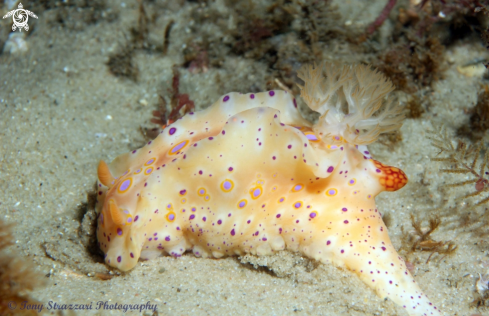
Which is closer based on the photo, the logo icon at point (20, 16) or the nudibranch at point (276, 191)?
the nudibranch at point (276, 191)

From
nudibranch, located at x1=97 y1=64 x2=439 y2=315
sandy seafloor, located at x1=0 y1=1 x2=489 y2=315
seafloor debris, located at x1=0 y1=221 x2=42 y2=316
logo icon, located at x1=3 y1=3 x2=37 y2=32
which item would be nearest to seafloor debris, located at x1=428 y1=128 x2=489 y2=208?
sandy seafloor, located at x1=0 y1=1 x2=489 y2=315

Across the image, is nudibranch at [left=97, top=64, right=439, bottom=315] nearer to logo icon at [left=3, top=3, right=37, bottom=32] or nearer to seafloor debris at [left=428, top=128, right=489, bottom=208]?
seafloor debris at [left=428, top=128, right=489, bottom=208]

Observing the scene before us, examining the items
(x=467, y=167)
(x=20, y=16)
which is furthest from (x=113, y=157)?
(x=467, y=167)

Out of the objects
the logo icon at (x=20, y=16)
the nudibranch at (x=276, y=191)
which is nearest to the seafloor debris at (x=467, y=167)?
the nudibranch at (x=276, y=191)

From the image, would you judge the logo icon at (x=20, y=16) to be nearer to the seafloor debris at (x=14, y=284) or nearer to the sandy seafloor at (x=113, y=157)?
the sandy seafloor at (x=113, y=157)

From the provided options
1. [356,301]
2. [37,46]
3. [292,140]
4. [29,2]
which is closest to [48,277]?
[292,140]

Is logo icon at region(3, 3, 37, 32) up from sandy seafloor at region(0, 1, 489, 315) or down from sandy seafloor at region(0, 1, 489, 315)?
up

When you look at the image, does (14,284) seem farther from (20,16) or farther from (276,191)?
(20,16)
